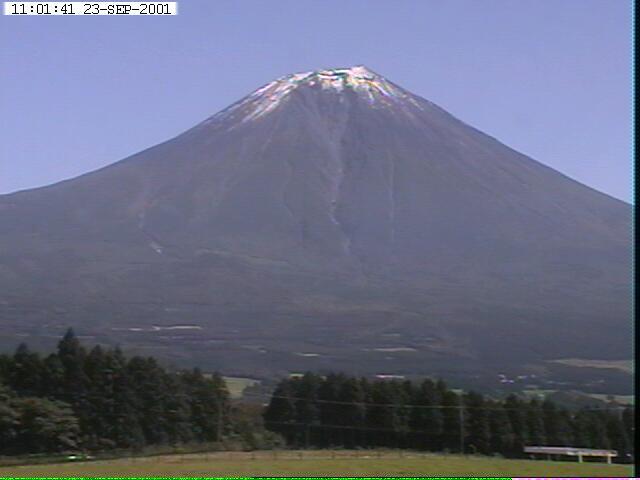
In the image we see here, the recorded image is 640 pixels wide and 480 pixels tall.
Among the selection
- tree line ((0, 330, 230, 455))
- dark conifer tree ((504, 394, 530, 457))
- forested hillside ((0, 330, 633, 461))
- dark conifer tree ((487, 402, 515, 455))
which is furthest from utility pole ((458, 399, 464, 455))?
tree line ((0, 330, 230, 455))

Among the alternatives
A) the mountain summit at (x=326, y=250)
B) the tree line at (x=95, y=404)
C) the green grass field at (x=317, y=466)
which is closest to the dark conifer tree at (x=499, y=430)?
the green grass field at (x=317, y=466)

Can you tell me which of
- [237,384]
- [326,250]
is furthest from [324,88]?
[237,384]

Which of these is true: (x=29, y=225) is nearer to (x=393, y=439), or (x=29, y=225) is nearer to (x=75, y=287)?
(x=75, y=287)

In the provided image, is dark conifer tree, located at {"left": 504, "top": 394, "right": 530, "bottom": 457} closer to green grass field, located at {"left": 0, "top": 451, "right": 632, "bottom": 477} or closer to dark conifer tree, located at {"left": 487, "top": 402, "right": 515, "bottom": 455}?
dark conifer tree, located at {"left": 487, "top": 402, "right": 515, "bottom": 455}

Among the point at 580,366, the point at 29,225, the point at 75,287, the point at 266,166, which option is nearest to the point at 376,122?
the point at 266,166

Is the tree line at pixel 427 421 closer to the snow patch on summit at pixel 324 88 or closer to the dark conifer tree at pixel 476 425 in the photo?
the dark conifer tree at pixel 476 425

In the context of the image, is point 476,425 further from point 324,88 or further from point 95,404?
point 324,88
